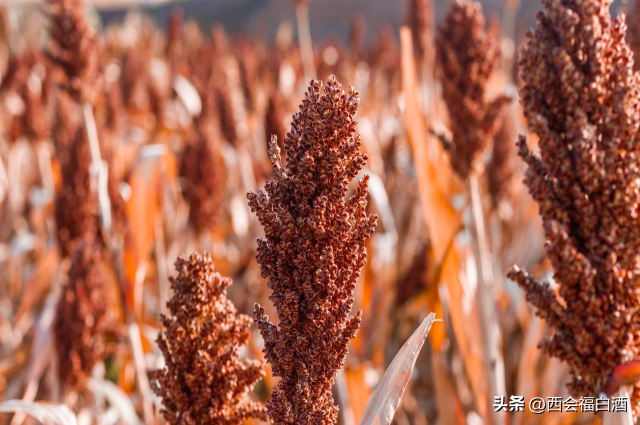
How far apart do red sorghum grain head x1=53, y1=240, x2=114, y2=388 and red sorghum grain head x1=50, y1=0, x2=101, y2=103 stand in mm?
739

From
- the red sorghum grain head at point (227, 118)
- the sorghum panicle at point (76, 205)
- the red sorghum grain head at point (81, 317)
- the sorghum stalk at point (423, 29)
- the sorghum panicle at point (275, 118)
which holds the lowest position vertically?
the red sorghum grain head at point (81, 317)

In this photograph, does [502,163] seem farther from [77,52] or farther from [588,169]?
[588,169]

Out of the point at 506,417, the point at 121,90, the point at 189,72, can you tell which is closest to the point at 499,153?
the point at 506,417

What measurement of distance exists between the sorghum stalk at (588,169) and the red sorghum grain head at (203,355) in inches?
23.0

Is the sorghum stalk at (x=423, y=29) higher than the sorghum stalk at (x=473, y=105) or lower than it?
higher

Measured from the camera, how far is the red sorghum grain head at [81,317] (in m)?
2.13

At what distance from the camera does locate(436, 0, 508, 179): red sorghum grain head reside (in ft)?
6.79

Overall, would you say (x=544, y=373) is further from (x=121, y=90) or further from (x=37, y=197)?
(x=121, y=90)

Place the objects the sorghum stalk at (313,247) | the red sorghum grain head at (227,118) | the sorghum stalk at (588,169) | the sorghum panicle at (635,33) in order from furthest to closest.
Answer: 1. the red sorghum grain head at (227,118)
2. the sorghum panicle at (635,33)
3. the sorghum stalk at (588,169)
4. the sorghum stalk at (313,247)

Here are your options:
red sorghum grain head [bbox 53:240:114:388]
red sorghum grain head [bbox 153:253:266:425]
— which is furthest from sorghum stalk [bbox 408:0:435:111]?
red sorghum grain head [bbox 153:253:266:425]

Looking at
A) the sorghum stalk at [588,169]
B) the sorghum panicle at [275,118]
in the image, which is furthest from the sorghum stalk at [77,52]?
the sorghum stalk at [588,169]

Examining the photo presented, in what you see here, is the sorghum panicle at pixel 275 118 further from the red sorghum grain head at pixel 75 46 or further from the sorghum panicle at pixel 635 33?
the sorghum panicle at pixel 635 33

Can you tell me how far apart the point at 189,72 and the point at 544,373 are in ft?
25.0

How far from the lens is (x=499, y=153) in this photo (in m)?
3.37
